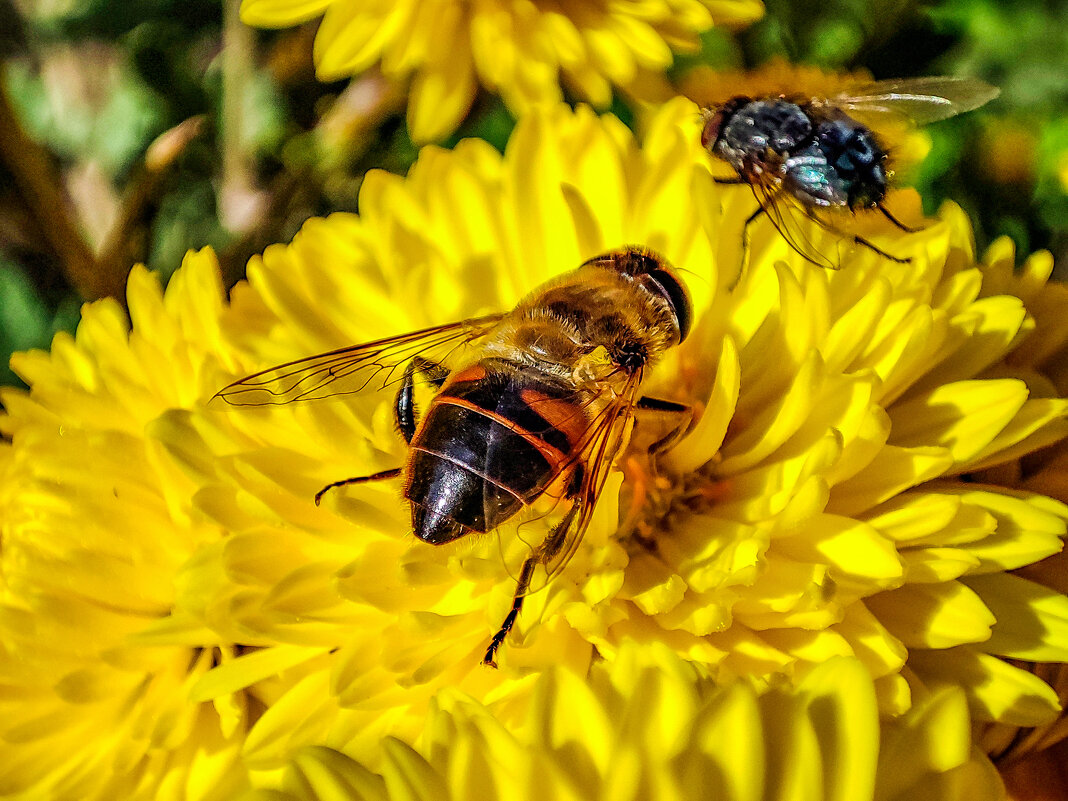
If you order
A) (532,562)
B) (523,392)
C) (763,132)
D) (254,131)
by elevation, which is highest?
(763,132)

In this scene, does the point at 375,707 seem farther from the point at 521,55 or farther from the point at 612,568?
the point at 521,55

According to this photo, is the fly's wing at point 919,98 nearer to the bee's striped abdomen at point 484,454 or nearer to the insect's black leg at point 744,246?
the insect's black leg at point 744,246

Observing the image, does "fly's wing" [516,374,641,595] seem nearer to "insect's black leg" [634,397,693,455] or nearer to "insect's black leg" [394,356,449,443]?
"insect's black leg" [634,397,693,455]

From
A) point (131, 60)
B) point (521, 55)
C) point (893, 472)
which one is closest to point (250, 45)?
point (131, 60)

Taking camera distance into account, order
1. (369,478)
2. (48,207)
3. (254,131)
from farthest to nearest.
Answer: (254,131) → (48,207) → (369,478)

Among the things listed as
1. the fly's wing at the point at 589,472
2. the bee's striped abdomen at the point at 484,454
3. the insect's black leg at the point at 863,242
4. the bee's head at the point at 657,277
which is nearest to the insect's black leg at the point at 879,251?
the insect's black leg at the point at 863,242

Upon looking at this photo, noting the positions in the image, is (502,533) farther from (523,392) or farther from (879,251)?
(879,251)

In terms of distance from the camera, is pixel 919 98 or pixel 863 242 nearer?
pixel 863 242

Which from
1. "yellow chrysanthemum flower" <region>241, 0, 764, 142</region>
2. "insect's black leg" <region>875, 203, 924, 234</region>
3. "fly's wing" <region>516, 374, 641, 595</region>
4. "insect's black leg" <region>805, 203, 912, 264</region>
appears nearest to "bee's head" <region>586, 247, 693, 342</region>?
"fly's wing" <region>516, 374, 641, 595</region>

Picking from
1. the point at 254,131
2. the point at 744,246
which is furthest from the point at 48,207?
the point at 744,246
